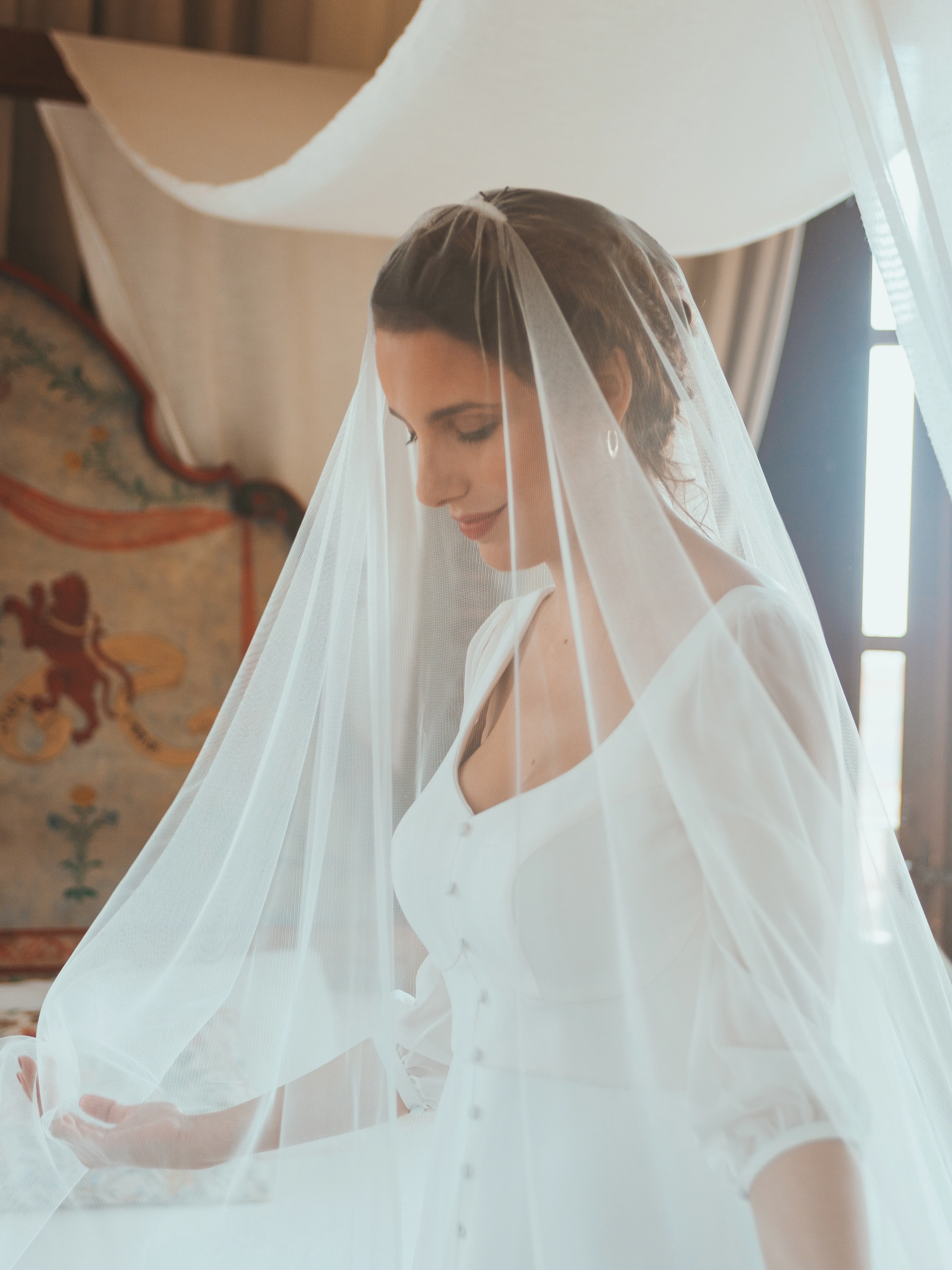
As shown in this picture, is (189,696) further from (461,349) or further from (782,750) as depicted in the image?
(782,750)

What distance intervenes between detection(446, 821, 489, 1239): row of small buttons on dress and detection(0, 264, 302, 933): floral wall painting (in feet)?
4.99

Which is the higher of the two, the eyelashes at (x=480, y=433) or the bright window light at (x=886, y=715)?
the eyelashes at (x=480, y=433)

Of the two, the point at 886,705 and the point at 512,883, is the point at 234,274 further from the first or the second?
the point at 512,883

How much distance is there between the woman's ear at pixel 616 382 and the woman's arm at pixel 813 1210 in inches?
19.0

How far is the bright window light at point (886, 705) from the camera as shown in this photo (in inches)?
96.3

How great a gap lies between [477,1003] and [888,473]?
198 centimetres

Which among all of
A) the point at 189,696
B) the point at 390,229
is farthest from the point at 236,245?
the point at 189,696

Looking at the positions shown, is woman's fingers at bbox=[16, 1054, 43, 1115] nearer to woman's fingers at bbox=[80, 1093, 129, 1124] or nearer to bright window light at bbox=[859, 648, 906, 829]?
woman's fingers at bbox=[80, 1093, 129, 1124]

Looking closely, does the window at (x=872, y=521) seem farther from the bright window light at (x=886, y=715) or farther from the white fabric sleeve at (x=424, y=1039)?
the white fabric sleeve at (x=424, y=1039)

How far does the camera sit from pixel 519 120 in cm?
131

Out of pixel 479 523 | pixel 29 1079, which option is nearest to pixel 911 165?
pixel 479 523

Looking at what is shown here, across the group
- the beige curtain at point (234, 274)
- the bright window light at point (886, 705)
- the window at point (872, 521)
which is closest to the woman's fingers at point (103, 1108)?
the beige curtain at point (234, 274)

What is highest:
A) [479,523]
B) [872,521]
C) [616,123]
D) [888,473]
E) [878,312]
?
[878,312]

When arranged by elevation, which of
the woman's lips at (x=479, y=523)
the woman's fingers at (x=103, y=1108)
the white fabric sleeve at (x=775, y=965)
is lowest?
the woman's fingers at (x=103, y=1108)
